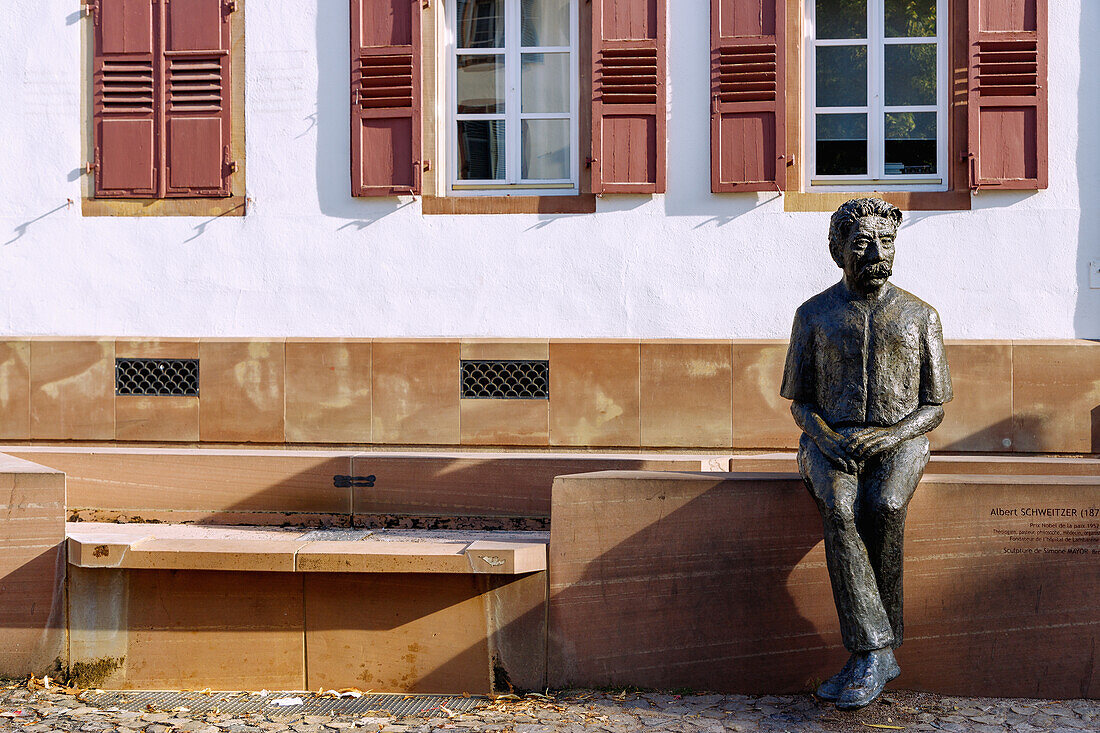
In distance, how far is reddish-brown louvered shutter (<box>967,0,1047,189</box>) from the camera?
277 inches

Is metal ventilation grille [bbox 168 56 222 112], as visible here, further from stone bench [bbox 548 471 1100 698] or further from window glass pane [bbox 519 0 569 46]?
stone bench [bbox 548 471 1100 698]

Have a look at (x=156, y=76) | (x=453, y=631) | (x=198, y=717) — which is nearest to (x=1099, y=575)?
(x=453, y=631)

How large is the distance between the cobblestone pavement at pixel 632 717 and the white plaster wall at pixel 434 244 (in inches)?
118

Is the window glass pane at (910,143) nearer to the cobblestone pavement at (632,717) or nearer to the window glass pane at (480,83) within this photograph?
the window glass pane at (480,83)

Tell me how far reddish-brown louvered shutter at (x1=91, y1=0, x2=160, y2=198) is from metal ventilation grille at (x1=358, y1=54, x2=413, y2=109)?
1.48 m

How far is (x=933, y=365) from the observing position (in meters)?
4.51

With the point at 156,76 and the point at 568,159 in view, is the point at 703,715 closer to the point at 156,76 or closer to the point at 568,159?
the point at 568,159

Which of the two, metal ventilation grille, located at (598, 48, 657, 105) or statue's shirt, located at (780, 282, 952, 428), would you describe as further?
metal ventilation grille, located at (598, 48, 657, 105)

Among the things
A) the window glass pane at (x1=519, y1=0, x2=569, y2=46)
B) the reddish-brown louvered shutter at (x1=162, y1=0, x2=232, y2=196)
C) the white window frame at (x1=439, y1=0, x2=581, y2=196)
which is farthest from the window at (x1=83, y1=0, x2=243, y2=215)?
the window glass pane at (x1=519, y1=0, x2=569, y2=46)

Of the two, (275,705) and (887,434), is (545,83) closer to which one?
(887,434)

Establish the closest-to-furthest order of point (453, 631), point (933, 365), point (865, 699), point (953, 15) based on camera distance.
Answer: point (865, 699)
point (933, 365)
point (453, 631)
point (953, 15)

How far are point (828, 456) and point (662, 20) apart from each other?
3.86 meters

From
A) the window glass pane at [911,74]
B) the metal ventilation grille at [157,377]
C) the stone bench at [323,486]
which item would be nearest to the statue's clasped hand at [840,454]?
the stone bench at [323,486]

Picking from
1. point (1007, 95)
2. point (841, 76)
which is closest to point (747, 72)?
point (841, 76)
